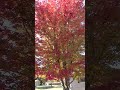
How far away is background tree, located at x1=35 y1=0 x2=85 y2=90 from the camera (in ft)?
19.4

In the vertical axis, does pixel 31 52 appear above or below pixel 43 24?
below

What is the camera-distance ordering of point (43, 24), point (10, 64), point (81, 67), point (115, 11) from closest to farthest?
1. point (10, 64)
2. point (115, 11)
3. point (43, 24)
4. point (81, 67)

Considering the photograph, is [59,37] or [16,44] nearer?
[16,44]

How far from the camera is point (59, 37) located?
5973 mm

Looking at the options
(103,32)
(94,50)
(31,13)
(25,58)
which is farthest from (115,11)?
(25,58)

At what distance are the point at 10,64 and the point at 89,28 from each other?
4.94 ft

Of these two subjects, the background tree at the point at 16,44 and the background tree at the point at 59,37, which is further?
the background tree at the point at 59,37

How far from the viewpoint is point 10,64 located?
175 inches

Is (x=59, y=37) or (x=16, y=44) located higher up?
(x=59, y=37)

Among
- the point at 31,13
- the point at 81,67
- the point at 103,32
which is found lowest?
the point at 81,67

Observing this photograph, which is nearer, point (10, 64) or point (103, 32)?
point (10, 64)

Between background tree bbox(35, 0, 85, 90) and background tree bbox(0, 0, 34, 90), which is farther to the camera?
background tree bbox(35, 0, 85, 90)

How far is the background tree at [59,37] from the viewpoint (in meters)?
5.90

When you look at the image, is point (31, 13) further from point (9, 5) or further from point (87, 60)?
point (87, 60)
